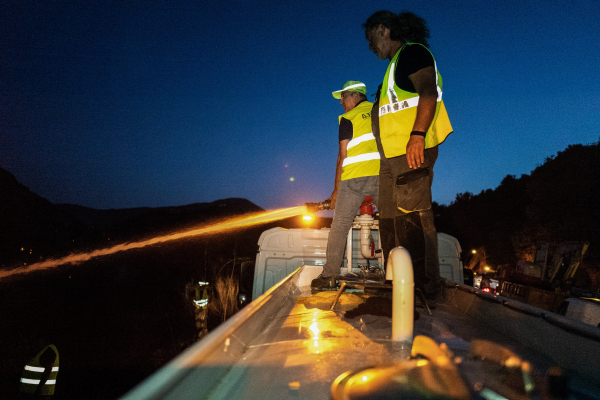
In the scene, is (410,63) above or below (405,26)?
below

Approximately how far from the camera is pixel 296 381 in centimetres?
122

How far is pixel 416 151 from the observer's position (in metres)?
2.49

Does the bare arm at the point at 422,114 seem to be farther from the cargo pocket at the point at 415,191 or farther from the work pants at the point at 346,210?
the work pants at the point at 346,210

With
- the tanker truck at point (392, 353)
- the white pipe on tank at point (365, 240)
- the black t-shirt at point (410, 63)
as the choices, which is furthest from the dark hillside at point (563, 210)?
the tanker truck at point (392, 353)

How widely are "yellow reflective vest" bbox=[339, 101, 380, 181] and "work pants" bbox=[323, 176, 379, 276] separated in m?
0.09

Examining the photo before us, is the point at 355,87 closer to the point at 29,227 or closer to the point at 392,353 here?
the point at 392,353

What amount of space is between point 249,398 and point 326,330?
0.96 metres

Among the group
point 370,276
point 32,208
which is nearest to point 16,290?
point 32,208

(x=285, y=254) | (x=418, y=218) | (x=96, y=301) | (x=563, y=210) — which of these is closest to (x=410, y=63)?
(x=418, y=218)

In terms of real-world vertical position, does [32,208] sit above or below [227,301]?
above

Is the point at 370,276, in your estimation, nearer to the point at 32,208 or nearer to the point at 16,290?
the point at 16,290

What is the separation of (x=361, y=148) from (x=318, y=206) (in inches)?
54.7

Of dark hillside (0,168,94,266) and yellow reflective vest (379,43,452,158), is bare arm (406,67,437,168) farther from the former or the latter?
dark hillside (0,168,94,266)

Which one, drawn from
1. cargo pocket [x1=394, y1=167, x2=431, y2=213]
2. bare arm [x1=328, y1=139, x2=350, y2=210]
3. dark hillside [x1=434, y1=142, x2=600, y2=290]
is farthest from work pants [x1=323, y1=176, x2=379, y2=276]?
dark hillside [x1=434, y1=142, x2=600, y2=290]
